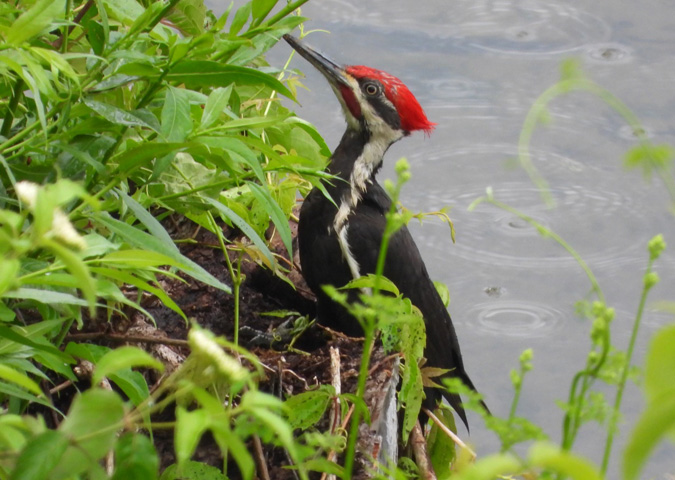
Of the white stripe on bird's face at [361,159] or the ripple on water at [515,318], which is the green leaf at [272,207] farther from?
the ripple on water at [515,318]

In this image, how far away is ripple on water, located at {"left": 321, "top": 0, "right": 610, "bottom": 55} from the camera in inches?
99.6

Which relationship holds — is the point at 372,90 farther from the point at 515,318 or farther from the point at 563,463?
the point at 563,463

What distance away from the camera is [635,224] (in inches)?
87.3

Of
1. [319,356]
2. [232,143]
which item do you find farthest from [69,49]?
[319,356]

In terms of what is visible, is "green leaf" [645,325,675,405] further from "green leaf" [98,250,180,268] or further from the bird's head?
the bird's head

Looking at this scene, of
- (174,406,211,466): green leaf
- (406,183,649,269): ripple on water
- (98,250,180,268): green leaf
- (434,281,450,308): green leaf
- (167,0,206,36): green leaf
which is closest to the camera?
(174,406,211,466): green leaf

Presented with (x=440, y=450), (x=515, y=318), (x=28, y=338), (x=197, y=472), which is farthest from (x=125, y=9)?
(x=515, y=318)

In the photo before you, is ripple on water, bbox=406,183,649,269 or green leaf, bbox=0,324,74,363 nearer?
green leaf, bbox=0,324,74,363

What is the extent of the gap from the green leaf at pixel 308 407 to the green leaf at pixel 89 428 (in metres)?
0.57

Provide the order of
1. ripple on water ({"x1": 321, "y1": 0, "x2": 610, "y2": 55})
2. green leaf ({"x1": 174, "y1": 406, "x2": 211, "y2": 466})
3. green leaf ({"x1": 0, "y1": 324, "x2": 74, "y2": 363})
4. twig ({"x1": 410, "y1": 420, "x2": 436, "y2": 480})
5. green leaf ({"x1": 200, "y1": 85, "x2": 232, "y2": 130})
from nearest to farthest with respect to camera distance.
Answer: green leaf ({"x1": 174, "y1": 406, "x2": 211, "y2": 466}) → green leaf ({"x1": 0, "y1": 324, "x2": 74, "y2": 363}) → green leaf ({"x1": 200, "y1": 85, "x2": 232, "y2": 130}) → twig ({"x1": 410, "y1": 420, "x2": 436, "y2": 480}) → ripple on water ({"x1": 321, "y1": 0, "x2": 610, "y2": 55})

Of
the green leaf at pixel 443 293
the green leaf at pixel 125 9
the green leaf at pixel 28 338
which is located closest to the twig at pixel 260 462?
the green leaf at pixel 28 338

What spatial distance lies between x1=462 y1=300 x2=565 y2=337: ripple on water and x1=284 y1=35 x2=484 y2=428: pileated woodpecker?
202 mm

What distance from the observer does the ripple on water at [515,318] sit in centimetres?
210

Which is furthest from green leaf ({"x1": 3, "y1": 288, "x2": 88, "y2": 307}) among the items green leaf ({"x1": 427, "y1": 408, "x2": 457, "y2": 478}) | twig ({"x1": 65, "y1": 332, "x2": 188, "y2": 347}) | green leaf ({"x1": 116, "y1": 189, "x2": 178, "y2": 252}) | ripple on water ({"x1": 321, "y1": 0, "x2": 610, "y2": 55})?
ripple on water ({"x1": 321, "y1": 0, "x2": 610, "y2": 55})
